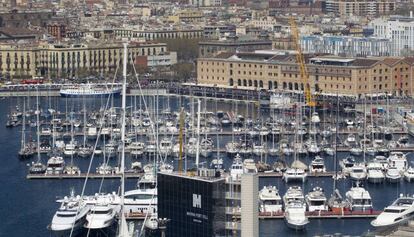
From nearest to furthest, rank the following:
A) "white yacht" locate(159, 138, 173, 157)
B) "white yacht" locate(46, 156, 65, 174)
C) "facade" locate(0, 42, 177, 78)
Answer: "white yacht" locate(46, 156, 65, 174)
"white yacht" locate(159, 138, 173, 157)
"facade" locate(0, 42, 177, 78)

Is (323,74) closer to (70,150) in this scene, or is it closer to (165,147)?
(165,147)

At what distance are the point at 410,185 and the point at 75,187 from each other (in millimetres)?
5169

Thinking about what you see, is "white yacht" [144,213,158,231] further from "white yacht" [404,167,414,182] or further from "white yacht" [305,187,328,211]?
"white yacht" [404,167,414,182]

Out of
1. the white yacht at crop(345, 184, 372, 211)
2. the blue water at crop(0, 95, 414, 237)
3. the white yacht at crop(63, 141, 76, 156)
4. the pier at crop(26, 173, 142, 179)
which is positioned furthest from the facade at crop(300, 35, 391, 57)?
the white yacht at crop(345, 184, 372, 211)

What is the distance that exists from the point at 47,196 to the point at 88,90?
647 inches

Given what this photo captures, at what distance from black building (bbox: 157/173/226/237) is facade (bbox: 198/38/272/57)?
30.7 metres

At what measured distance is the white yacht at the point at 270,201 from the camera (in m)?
22.8

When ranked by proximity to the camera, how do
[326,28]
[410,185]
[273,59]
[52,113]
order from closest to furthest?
1. [410,185]
2. [52,113]
3. [273,59]
4. [326,28]

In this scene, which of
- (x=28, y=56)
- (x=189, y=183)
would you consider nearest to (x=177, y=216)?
(x=189, y=183)

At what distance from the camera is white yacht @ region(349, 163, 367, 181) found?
84.9 ft

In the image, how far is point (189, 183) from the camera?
16172 mm

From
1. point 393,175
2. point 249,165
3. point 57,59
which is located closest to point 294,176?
point 249,165

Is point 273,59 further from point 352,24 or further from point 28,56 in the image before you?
point 352,24

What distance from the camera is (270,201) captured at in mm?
22969
